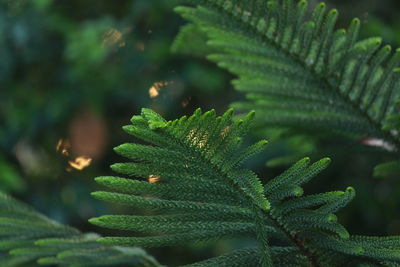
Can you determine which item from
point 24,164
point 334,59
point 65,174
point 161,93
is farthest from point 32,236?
point 24,164

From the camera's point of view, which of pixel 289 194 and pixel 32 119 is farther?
pixel 32 119

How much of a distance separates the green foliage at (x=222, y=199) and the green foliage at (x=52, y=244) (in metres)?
0.16

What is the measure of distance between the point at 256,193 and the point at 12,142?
2.82 m

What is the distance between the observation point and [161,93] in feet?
3.77

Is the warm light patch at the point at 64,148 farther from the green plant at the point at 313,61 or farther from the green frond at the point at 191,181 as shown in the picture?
the green frond at the point at 191,181

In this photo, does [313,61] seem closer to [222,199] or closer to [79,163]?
[222,199]

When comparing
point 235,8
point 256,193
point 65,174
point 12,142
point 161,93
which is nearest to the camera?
point 256,193

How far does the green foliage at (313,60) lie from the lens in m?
0.59

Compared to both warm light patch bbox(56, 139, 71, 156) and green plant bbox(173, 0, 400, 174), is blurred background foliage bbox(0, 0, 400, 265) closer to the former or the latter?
warm light patch bbox(56, 139, 71, 156)

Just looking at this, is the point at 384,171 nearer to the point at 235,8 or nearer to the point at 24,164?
the point at 235,8

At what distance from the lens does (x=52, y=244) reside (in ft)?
1.88

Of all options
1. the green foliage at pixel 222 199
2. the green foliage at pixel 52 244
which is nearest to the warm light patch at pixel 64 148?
→ the green foliage at pixel 52 244

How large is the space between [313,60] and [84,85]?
7.99 feet

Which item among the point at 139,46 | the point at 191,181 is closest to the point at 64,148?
the point at 191,181
